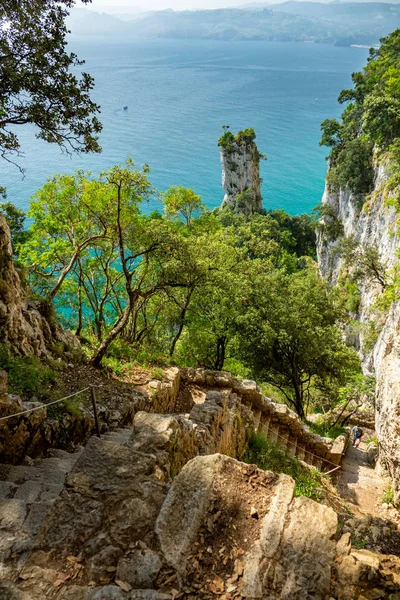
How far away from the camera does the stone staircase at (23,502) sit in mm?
3943

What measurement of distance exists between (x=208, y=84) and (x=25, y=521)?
7869 inches

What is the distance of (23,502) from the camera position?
467 centimetres

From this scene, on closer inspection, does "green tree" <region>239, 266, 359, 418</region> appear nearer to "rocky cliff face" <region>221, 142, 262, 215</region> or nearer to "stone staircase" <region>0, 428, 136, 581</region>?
"stone staircase" <region>0, 428, 136, 581</region>

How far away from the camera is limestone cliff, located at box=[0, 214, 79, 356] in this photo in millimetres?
9336

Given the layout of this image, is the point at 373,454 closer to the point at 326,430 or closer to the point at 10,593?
the point at 326,430

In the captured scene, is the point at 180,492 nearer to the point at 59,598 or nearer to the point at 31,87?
the point at 59,598

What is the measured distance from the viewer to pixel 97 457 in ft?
16.9

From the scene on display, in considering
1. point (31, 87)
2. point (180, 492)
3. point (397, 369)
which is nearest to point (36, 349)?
point (31, 87)

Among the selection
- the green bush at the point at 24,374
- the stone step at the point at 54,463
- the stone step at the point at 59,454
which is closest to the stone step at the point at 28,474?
the stone step at the point at 54,463

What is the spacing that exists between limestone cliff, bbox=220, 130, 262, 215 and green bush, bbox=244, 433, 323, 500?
2272 inches

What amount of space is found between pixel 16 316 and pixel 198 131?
114 metres

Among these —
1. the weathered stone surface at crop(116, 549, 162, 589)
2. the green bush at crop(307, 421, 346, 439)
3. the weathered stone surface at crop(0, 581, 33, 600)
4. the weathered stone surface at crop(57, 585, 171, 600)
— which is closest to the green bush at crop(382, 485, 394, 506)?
the green bush at crop(307, 421, 346, 439)

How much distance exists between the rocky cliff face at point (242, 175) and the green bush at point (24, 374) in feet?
197

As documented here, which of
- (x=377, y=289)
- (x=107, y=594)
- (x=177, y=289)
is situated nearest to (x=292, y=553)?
(x=107, y=594)
